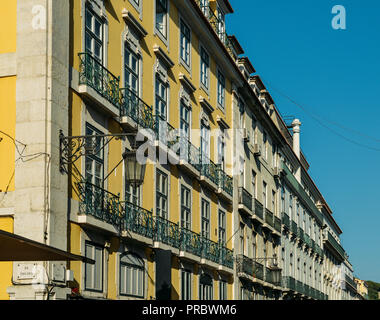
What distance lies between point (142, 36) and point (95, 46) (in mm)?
3608

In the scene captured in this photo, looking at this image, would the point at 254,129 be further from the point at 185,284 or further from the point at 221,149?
the point at 185,284

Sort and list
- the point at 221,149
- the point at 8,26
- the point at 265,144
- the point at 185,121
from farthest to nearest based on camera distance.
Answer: the point at 265,144
the point at 221,149
the point at 185,121
the point at 8,26

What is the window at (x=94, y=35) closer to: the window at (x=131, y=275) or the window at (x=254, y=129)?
the window at (x=131, y=275)

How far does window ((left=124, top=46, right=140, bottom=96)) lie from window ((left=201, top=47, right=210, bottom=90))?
757 cm

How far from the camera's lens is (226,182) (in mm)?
30312

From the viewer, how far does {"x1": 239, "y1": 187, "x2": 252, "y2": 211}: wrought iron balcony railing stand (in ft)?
106

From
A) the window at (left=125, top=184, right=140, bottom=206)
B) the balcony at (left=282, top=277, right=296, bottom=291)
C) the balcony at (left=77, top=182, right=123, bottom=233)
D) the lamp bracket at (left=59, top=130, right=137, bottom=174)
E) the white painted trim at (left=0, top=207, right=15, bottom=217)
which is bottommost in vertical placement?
the balcony at (left=282, top=277, right=296, bottom=291)

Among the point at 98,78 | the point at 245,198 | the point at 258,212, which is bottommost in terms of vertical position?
the point at 258,212

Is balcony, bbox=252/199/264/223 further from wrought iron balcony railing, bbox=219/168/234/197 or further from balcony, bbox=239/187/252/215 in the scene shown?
wrought iron balcony railing, bbox=219/168/234/197

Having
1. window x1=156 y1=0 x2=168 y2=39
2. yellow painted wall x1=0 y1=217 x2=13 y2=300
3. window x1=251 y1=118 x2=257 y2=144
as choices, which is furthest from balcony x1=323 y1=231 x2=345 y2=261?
yellow painted wall x1=0 y1=217 x2=13 y2=300

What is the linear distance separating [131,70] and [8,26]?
519 cm

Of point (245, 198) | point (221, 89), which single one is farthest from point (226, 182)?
point (221, 89)
